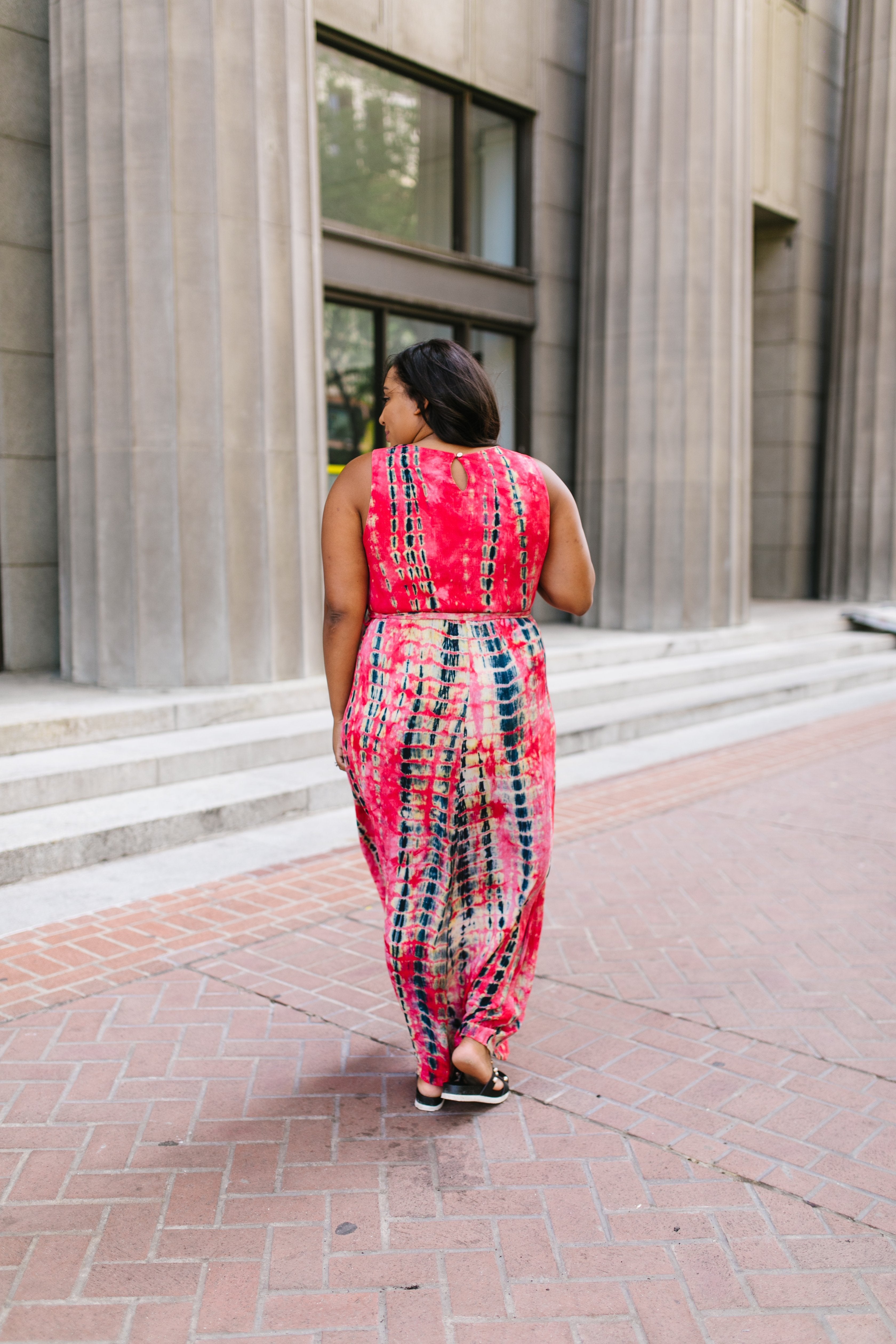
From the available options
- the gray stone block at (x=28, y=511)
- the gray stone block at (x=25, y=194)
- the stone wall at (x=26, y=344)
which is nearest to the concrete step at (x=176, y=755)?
the stone wall at (x=26, y=344)

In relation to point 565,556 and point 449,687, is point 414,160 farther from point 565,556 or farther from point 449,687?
point 449,687

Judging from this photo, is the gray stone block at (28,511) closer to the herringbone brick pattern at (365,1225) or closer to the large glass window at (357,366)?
the large glass window at (357,366)

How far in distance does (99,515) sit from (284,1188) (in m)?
5.66

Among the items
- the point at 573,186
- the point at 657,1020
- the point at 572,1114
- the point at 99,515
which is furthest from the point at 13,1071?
the point at 573,186

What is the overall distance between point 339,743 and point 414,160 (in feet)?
33.4

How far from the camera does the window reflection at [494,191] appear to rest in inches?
496

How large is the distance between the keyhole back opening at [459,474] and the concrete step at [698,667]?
236 inches

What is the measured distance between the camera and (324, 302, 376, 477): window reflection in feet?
36.4

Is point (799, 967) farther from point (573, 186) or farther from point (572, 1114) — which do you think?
point (573, 186)

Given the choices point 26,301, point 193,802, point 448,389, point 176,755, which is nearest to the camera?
point 448,389

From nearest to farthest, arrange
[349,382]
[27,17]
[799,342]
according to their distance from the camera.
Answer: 1. [27,17]
2. [349,382]
3. [799,342]

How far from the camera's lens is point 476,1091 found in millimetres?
3285

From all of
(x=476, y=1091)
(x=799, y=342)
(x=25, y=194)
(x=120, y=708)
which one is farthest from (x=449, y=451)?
(x=799, y=342)

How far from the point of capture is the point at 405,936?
3.19 metres
